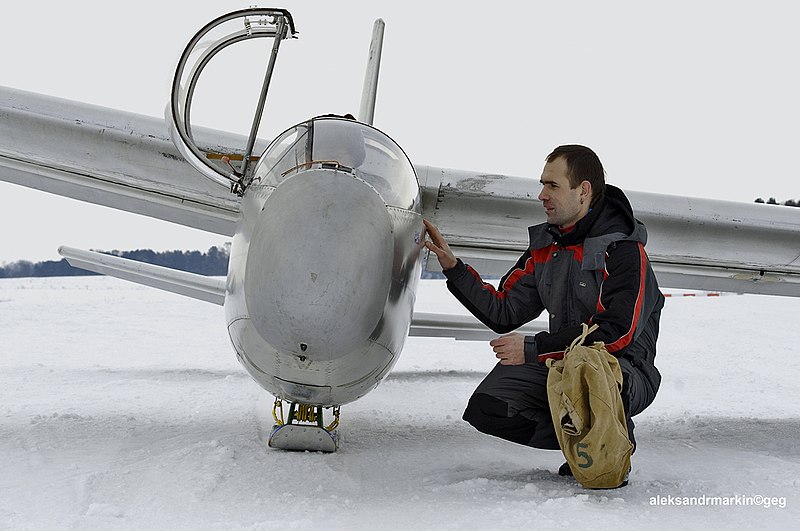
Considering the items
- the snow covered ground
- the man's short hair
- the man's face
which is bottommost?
the snow covered ground

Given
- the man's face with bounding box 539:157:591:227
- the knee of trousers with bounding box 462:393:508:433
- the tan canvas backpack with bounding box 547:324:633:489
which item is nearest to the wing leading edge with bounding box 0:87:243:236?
the man's face with bounding box 539:157:591:227

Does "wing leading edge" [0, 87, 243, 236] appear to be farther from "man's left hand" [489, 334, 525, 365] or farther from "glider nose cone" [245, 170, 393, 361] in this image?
"man's left hand" [489, 334, 525, 365]

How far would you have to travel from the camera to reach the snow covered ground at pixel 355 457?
104 inches

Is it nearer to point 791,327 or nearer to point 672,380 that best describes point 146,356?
point 672,380

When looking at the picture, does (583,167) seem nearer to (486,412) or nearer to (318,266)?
(486,412)

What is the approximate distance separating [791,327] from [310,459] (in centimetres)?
1113

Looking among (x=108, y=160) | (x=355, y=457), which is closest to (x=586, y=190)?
(x=355, y=457)

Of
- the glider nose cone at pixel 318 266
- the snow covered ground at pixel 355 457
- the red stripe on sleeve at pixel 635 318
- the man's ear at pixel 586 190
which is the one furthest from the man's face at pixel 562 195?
the snow covered ground at pixel 355 457

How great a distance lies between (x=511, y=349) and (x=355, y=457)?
1.10 metres

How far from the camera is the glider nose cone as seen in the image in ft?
9.30

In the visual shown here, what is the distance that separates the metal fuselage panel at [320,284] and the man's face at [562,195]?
747mm

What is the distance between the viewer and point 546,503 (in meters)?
2.71

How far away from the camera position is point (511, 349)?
3383 millimetres

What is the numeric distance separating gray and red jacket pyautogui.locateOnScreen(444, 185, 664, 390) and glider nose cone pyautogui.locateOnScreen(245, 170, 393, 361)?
864mm
